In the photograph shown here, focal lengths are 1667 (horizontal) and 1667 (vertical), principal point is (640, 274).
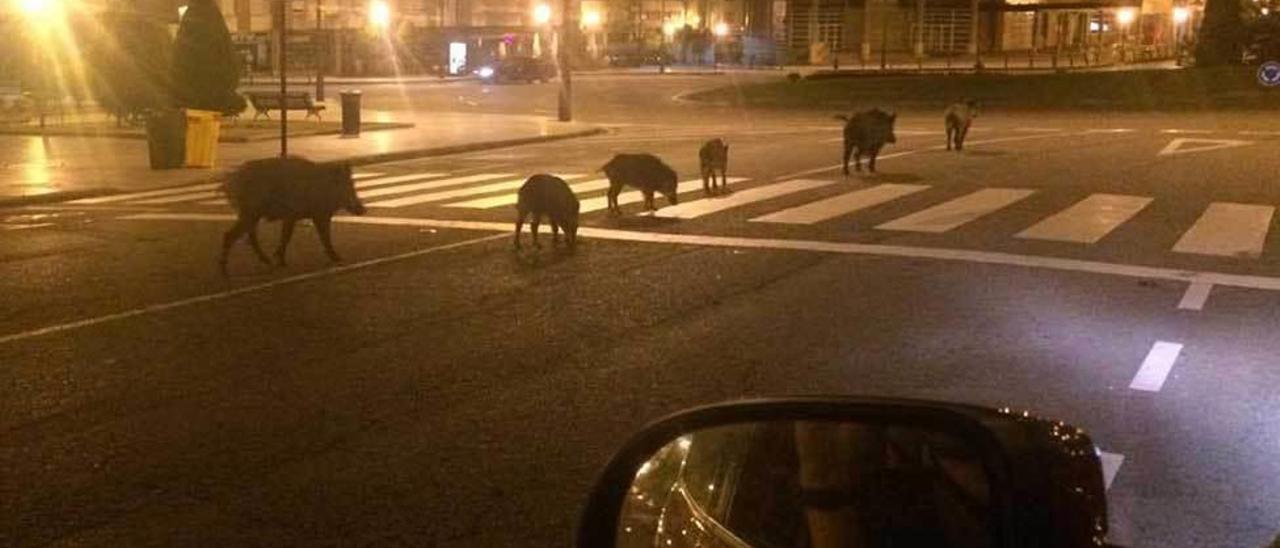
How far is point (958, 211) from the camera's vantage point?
63.5 ft

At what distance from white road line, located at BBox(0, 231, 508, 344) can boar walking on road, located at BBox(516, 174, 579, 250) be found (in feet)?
3.11

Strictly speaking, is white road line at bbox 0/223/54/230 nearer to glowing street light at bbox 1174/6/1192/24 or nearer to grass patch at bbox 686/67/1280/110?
grass patch at bbox 686/67/1280/110

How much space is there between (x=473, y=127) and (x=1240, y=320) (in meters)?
28.9

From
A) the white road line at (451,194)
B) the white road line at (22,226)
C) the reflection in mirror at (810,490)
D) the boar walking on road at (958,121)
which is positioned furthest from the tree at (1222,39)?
the reflection in mirror at (810,490)

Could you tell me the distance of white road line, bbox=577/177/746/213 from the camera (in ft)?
65.5

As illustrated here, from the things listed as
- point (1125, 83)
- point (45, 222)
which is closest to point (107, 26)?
point (45, 222)

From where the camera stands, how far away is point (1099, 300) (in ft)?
42.4

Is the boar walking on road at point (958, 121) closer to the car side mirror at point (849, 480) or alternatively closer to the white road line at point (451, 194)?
the white road line at point (451, 194)

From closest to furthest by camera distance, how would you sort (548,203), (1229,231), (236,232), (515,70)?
(236,232) < (548,203) < (1229,231) < (515,70)

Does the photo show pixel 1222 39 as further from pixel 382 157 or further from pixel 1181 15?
pixel 1181 15

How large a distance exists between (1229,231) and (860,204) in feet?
14.3

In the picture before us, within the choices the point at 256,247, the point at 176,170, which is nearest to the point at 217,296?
the point at 256,247

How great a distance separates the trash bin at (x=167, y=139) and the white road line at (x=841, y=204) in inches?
457

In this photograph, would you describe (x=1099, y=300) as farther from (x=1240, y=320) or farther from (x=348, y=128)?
(x=348, y=128)
